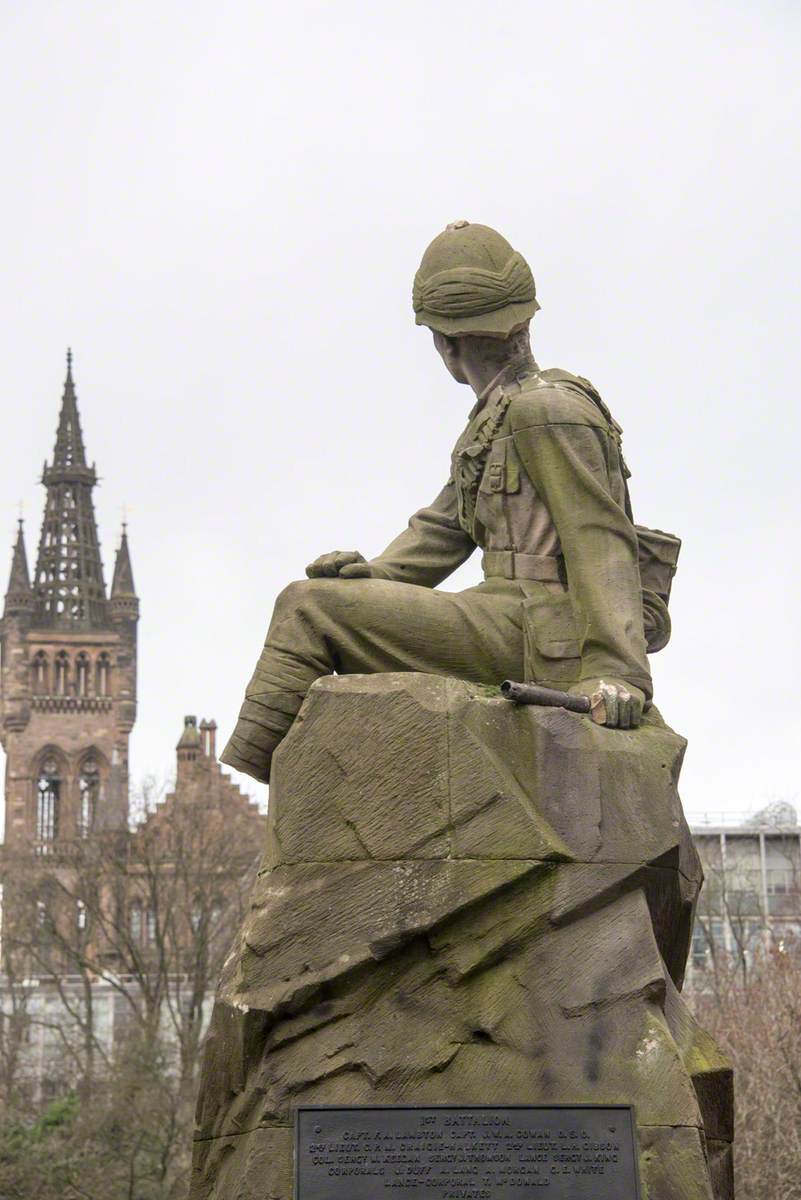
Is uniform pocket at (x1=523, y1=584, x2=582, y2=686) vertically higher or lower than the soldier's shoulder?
lower

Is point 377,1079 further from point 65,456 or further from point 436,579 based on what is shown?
point 65,456

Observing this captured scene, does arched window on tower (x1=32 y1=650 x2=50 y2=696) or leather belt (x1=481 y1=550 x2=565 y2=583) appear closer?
leather belt (x1=481 y1=550 x2=565 y2=583)

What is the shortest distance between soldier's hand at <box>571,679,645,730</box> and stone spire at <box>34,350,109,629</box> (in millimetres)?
109907

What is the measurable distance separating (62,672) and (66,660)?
2.29 feet

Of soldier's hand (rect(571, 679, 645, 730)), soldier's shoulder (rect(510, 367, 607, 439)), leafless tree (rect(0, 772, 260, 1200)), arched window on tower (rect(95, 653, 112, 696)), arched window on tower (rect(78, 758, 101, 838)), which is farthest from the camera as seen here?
arched window on tower (rect(95, 653, 112, 696))

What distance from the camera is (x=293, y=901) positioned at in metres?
8.07

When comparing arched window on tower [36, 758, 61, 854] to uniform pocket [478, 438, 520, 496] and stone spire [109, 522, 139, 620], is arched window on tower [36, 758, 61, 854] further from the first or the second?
uniform pocket [478, 438, 520, 496]

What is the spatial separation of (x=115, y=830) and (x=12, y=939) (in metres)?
5.43

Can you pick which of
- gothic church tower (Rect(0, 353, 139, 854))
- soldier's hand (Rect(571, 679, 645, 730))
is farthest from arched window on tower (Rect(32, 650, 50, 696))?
soldier's hand (Rect(571, 679, 645, 730))

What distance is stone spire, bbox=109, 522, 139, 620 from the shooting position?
117 metres

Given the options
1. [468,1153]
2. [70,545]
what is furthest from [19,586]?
[468,1153]

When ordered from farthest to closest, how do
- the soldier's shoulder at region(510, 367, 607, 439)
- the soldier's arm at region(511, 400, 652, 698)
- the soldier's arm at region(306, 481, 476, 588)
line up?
the soldier's arm at region(306, 481, 476, 588) → the soldier's shoulder at region(510, 367, 607, 439) → the soldier's arm at region(511, 400, 652, 698)

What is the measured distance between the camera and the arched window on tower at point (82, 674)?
115 metres

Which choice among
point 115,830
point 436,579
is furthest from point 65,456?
point 436,579
